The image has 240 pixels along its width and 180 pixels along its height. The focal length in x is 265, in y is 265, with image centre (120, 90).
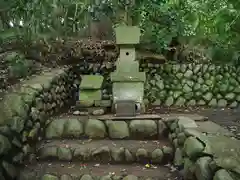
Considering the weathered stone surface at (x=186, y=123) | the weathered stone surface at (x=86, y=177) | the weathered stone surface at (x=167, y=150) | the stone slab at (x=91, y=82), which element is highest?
the stone slab at (x=91, y=82)

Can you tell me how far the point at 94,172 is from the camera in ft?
12.4

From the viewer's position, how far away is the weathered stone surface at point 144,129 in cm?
458

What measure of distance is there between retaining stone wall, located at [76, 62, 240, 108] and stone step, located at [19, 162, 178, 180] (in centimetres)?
339

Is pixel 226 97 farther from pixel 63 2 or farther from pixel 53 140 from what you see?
pixel 63 2

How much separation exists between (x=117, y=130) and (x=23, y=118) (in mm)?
1554

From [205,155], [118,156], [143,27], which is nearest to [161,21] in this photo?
[143,27]

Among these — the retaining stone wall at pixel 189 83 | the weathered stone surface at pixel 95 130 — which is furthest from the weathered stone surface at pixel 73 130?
the retaining stone wall at pixel 189 83

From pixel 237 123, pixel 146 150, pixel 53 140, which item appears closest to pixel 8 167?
pixel 53 140

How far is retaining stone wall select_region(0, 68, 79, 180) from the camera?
3.55 m

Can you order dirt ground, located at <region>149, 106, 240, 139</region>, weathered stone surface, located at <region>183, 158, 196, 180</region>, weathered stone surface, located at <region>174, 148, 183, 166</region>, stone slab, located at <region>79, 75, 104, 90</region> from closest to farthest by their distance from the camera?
weathered stone surface, located at <region>183, 158, 196, 180</region> < weathered stone surface, located at <region>174, 148, 183, 166</region> < stone slab, located at <region>79, 75, 104, 90</region> < dirt ground, located at <region>149, 106, 240, 139</region>

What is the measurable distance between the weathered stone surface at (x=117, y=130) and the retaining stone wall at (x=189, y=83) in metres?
2.64

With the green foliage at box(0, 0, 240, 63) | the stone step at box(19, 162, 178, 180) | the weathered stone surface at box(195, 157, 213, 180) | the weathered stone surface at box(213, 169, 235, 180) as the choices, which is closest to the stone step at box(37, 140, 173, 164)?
the stone step at box(19, 162, 178, 180)

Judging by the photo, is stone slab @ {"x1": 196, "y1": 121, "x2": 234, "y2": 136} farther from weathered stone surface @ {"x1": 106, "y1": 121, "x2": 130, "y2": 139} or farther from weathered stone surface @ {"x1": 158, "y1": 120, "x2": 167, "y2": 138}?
weathered stone surface @ {"x1": 106, "y1": 121, "x2": 130, "y2": 139}

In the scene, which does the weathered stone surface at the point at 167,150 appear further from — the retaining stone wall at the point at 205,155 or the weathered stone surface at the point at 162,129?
the weathered stone surface at the point at 162,129
